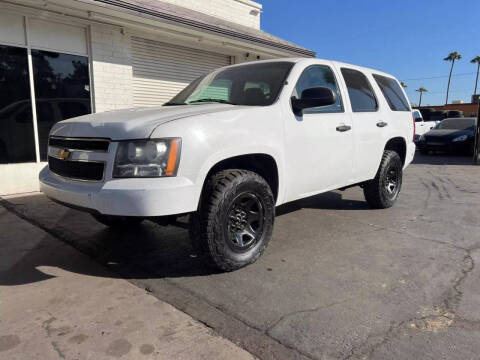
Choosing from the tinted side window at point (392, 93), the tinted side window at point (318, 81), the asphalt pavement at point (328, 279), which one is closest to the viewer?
the asphalt pavement at point (328, 279)

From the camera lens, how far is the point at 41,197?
6.38 metres

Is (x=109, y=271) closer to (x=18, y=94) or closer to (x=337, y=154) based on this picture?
(x=337, y=154)

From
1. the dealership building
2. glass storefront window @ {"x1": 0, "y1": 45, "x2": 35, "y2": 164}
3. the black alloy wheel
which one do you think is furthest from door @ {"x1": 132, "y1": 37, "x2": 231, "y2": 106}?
the black alloy wheel

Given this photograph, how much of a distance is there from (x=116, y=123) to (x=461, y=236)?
3910 millimetres

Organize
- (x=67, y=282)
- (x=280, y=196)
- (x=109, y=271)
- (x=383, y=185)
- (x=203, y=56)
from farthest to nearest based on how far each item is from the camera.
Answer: (x=203, y=56) < (x=383, y=185) < (x=280, y=196) < (x=109, y=271) < (x=67, y=282)

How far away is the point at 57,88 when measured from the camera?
719cm

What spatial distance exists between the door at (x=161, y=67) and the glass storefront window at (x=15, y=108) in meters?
2.34

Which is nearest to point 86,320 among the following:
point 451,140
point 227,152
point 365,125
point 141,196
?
point 141,196

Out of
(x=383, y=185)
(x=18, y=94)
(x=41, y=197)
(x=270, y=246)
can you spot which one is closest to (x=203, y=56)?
(x=18, y=94)

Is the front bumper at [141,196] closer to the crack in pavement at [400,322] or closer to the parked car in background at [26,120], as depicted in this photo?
the crack in pavement at [400,322]

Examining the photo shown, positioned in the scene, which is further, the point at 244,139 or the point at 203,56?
the point at 203,56

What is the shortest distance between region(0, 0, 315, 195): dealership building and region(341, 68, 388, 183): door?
178 inches

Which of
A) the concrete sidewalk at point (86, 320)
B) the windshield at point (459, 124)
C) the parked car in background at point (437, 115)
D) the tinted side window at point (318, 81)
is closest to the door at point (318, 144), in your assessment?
the tinted side window at point (318, 81)

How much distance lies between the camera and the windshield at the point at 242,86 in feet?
12.2
